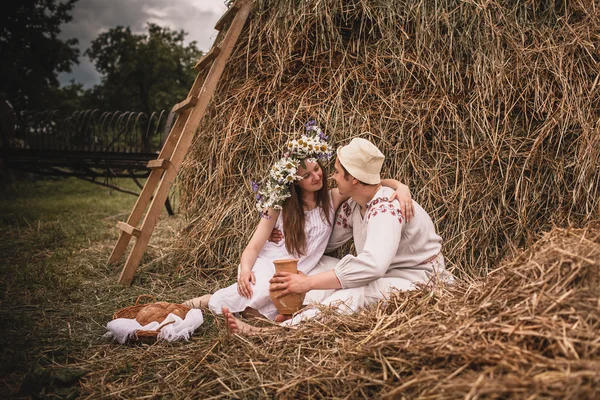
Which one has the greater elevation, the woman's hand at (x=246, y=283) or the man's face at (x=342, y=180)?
the man's face at (x=342, y=180)


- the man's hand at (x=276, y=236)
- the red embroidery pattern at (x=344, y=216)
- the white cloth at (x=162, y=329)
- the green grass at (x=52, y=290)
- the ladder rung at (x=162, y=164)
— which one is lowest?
the green grass at (x=52, y=290)

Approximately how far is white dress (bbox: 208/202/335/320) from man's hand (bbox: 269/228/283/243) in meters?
0.03

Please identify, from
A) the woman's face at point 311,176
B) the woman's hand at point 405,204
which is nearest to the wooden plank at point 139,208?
the woman's face at point 311,176

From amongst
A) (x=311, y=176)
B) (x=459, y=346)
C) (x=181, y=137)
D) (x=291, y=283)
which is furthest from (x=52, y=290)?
(x=459, y=346)

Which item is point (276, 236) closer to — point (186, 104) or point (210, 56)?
point (186, 104)

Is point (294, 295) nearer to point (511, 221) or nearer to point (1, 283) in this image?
point (511, 221)

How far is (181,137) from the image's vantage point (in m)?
4.19

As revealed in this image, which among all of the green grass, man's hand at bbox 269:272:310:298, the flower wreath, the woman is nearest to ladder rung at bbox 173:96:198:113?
the woman

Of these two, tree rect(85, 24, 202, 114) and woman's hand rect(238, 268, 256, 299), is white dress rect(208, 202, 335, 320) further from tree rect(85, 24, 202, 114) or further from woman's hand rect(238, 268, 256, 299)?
tree rect(85, 24, 202, 114)

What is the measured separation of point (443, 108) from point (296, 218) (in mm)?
1580

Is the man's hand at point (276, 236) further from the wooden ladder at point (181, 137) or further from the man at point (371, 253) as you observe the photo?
the wooden ladder at point (181, 137)

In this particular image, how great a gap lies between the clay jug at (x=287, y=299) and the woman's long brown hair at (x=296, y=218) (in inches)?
18.6

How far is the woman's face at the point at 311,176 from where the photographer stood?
338 centimetres

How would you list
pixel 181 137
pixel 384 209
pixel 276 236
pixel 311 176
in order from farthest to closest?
pixel 181 137, pixel 276 236, pixel 311 176, pixel 384 209
